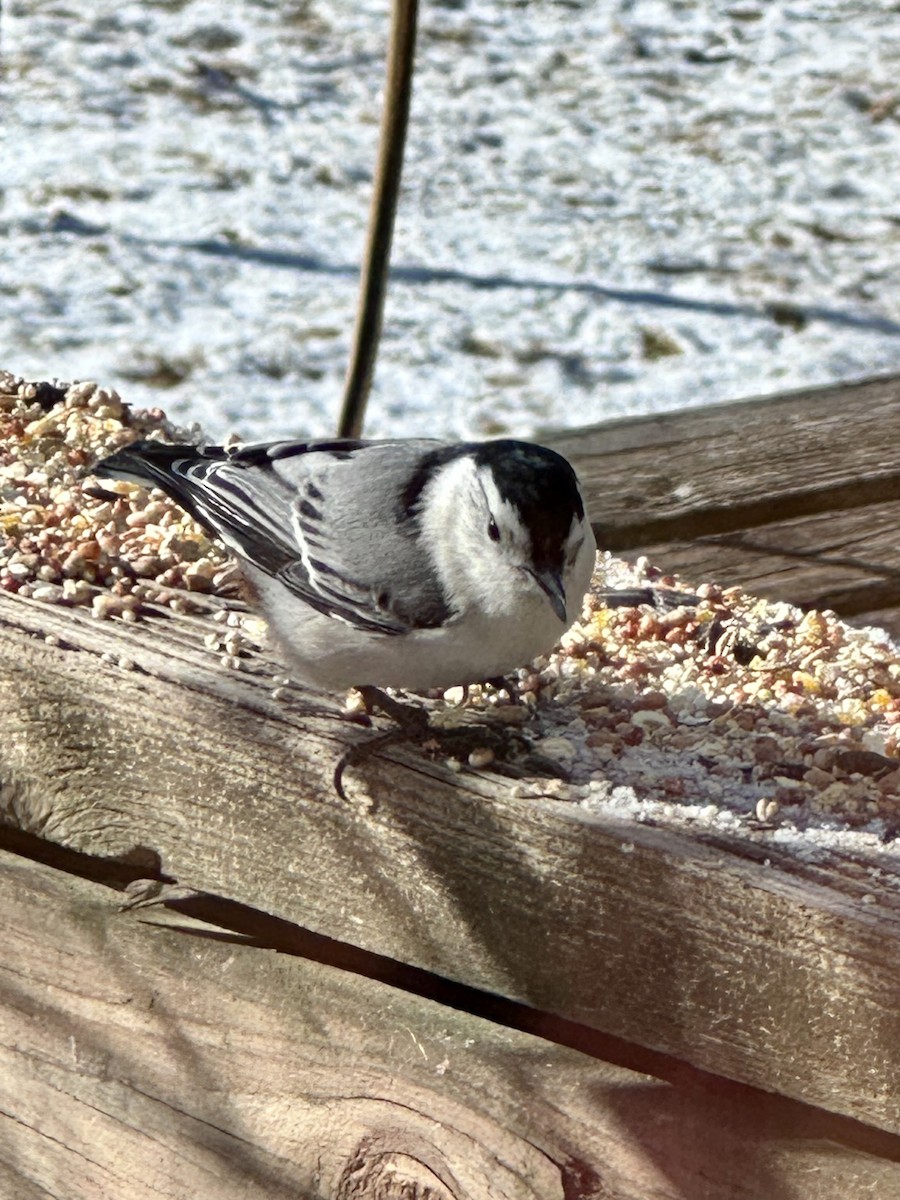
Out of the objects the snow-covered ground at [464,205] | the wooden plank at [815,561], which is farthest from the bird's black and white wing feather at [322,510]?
the snow-covered ground at [464,205]

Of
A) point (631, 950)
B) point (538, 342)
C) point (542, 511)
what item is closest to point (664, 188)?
point (538, 342)

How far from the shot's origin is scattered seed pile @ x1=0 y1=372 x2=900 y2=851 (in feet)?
5.43

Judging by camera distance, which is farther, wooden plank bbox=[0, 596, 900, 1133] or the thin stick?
the thin stick

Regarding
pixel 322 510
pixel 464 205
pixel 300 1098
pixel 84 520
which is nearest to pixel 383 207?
pixel 322 510

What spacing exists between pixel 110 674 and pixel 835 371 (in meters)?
4.26

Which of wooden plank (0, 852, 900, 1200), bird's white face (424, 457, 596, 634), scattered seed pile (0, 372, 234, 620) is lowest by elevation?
wooden plank (0, 852, 900, 1200)

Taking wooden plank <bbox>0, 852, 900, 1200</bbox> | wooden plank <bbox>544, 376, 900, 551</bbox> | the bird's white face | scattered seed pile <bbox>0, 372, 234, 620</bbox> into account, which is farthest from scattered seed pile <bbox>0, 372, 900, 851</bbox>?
wooden plank <bbox>544, 376, 900, 551</bbox>

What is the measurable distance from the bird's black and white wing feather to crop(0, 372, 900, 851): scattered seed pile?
0.32ft

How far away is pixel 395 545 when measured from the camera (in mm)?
2002

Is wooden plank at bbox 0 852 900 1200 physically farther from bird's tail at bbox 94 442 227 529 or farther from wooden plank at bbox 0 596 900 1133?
bird's tail at bbox 94 442 227 529

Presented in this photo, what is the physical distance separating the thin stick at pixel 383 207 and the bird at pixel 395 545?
0.24 m

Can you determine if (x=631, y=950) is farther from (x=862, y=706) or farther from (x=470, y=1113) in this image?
(x=862, y=706)

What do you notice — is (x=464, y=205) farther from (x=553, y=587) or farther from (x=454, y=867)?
(x=454, y=867)

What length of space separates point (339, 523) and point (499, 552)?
0.78 feet
